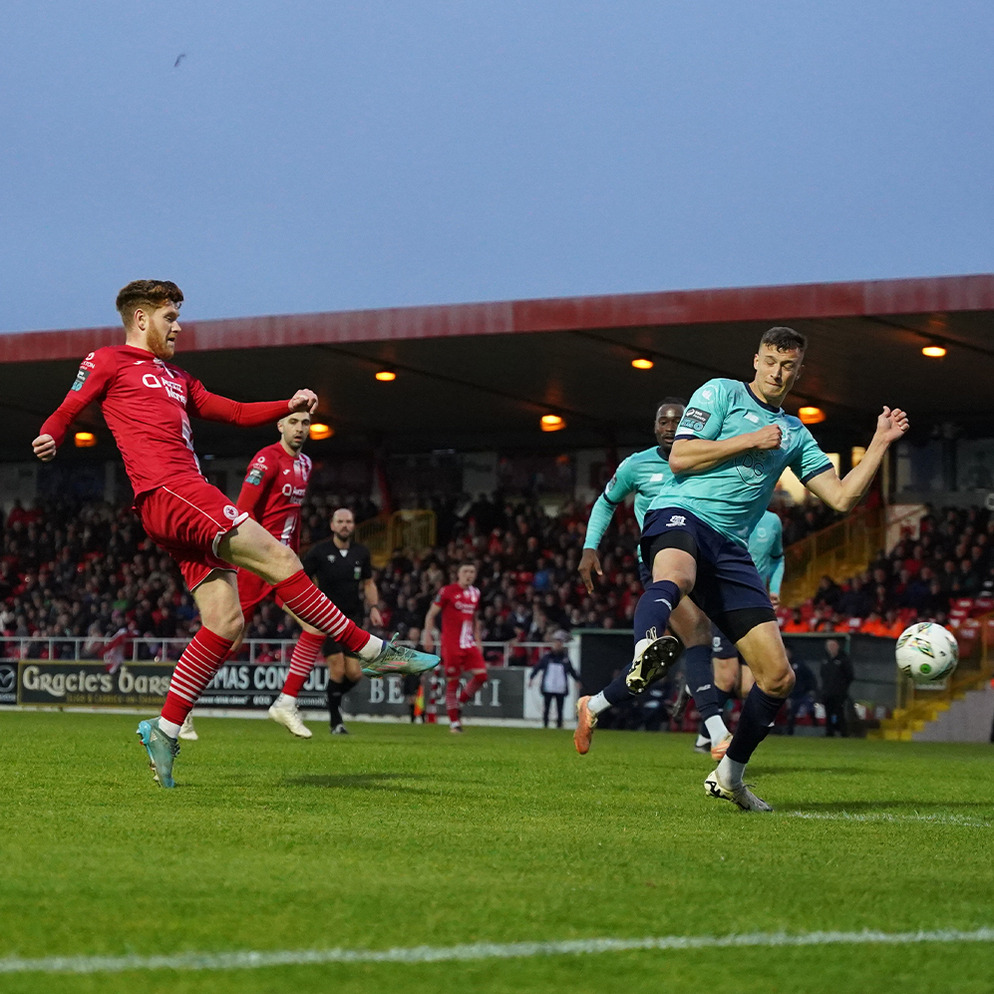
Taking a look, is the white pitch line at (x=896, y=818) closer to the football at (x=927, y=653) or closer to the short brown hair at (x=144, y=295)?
the football at (x=927, y=653)

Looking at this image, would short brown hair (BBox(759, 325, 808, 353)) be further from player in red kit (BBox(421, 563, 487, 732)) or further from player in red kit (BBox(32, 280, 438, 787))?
player in red kit (BBox(421, 563, 487, 732))

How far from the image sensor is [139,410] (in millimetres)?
7445

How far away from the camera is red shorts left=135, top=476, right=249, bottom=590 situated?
23.5ft

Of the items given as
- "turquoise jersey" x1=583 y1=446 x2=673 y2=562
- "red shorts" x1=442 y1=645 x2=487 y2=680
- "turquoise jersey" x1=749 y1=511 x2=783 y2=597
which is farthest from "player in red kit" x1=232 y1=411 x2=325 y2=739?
"red shorts" x1=442 y1=645 x2=487 y2=680

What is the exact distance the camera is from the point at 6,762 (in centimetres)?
900

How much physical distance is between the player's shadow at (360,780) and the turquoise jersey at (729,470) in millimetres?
1929

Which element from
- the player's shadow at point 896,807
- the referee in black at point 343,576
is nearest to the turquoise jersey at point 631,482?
the player's shadow at point 896,807

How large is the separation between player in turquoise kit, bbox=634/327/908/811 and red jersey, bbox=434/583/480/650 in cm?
1236

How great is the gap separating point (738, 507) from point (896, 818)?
1517 millimetres

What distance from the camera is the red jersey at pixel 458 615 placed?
778 inches

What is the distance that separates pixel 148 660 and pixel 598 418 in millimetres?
11602

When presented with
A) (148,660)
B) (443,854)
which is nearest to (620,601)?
(148,660)

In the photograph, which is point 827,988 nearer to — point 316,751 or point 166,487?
point 166,487

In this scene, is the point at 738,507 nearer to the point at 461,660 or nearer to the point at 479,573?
the point at 461,660
